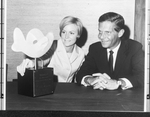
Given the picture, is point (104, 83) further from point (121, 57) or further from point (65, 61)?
point (65, 61)

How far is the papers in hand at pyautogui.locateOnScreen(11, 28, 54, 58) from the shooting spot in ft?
8.29

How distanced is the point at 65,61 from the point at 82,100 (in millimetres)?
451

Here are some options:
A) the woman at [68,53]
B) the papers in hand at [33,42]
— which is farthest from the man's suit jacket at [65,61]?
the papers in hand at [33,42]

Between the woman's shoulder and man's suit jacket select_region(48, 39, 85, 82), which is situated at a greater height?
the woman's shoulder

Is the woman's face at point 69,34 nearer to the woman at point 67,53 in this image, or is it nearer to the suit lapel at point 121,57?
the woman at point 67,53

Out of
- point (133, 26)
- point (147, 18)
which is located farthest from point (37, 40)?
point (147, 18)

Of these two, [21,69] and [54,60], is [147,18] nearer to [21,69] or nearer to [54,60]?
[54,60]

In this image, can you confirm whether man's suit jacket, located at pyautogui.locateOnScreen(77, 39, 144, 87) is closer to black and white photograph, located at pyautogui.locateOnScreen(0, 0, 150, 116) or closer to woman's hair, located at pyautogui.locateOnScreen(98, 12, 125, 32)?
black and white photograph, located at pyautogui.locateOnScreen(0, 0, 150, 116)

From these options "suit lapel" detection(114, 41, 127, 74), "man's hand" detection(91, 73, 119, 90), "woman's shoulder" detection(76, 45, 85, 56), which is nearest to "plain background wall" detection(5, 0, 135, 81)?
"woman's shoulder" detection(76, 45, 85, 56)

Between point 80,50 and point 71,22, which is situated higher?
point 71,22

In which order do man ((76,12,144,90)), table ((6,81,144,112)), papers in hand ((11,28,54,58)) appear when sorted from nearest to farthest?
table ((6,81,144,112)) < papers in hand ((11,28,54,58)) < man ((76,12,144,90))

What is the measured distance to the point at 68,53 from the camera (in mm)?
2686

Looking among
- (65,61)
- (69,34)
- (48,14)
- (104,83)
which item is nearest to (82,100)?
A: (104,83)

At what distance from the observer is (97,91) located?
2.55 meters
